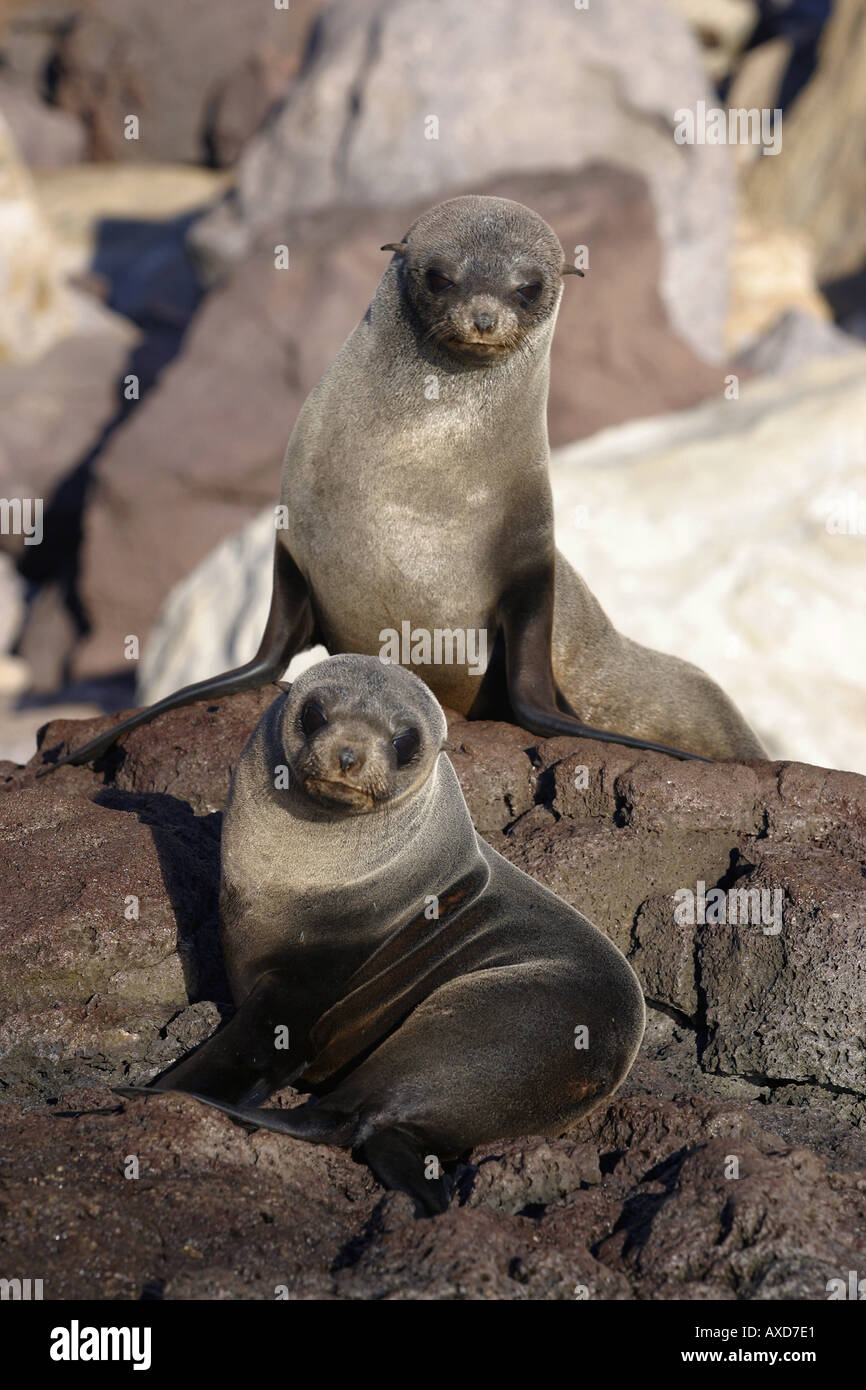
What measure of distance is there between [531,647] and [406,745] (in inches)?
83.7

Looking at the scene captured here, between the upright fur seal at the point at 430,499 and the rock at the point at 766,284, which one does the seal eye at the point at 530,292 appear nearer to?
the upright fur seal at the point at 430,499

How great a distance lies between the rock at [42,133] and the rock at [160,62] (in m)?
0.44

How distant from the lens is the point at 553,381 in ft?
51.8

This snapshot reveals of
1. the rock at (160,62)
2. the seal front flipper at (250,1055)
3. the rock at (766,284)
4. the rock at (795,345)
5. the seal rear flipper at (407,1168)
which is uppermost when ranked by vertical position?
the rock at (160,62)

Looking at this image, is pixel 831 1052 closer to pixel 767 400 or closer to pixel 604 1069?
pixel 604 1069

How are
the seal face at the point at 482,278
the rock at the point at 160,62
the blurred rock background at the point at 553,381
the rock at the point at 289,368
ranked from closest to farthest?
1. the seal face at the point at 482,278
2. the blurred rock background at the point at 553,381
3. the rock at the point at 289,368
4. the rock at the point at 160,62

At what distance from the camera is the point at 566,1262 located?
3656 mm

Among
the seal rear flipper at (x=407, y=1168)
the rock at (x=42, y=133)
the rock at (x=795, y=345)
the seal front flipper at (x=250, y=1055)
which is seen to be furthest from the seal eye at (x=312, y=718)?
the rock at (x=42, y=133)

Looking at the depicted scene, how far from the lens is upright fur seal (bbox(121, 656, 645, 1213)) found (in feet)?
14.2

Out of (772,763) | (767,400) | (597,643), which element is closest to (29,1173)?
(772,763)

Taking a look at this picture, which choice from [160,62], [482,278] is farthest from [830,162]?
[482,278]

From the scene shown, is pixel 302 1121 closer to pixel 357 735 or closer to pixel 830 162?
pixel 357 735

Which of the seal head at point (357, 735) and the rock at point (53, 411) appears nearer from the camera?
the seal head at point (357, 735)

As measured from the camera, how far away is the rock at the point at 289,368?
15.8 m
